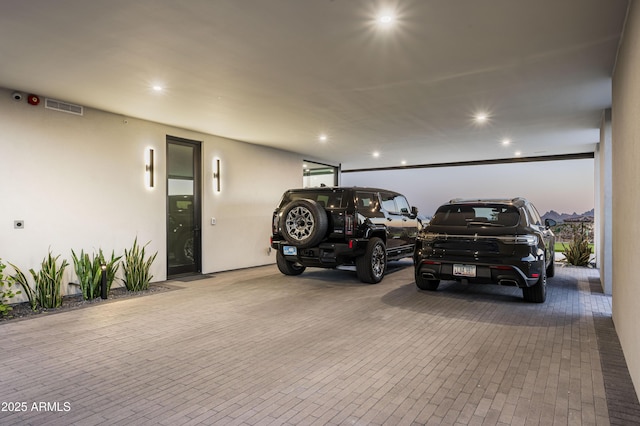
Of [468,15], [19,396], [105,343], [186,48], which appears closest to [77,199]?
[105,343]

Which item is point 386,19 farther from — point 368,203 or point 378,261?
point 378,261

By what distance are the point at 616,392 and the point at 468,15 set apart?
3284 millimetres

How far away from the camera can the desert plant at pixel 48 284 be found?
536 centimetres

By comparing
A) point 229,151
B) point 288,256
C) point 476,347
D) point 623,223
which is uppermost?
point 229,151

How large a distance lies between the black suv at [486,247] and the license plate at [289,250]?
2.40 meters

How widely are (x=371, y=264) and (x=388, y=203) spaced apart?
1850 mm

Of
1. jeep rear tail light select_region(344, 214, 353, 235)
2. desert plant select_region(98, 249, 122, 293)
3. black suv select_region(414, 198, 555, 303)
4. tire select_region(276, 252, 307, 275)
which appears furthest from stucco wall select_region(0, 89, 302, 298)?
black suv select_region(414, 198, 555, 303)

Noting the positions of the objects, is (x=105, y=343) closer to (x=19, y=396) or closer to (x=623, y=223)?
(x=19, y=396)

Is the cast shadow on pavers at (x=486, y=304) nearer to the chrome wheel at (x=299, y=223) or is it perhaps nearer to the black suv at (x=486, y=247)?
the black suv at (x=486, y=247)

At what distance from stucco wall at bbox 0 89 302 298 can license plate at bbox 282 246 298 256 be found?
2.04 metres

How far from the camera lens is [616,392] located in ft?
9.34

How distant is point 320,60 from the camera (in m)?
4.39

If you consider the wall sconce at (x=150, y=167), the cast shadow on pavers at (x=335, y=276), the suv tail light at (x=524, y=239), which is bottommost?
the cast shadow on pavers at (x=335, y=276)

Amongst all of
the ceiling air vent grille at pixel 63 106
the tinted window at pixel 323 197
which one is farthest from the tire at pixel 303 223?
the ceiling air vent grille at pixel 63 106
